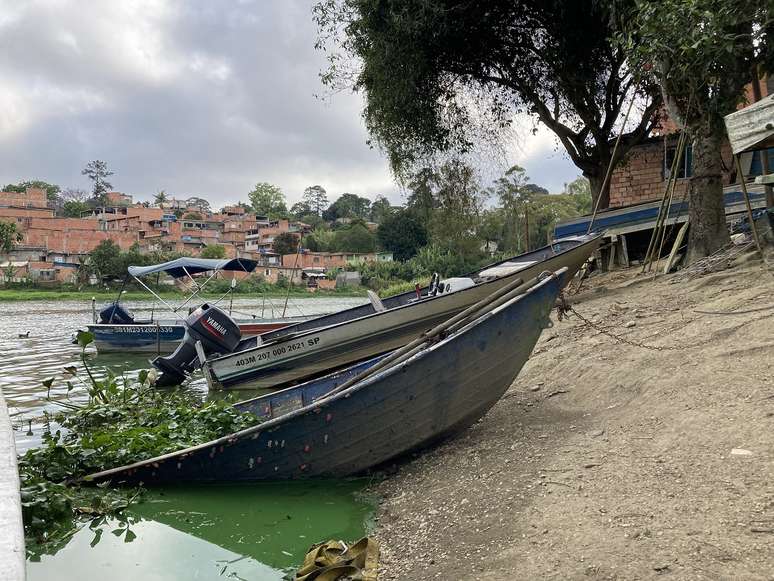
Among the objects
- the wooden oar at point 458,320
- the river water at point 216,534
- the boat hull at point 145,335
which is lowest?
the river water at point 216,534

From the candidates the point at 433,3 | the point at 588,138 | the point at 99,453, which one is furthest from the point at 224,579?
the point at 588,138

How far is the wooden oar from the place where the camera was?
17.6 ft

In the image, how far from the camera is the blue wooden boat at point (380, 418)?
15.9 feet

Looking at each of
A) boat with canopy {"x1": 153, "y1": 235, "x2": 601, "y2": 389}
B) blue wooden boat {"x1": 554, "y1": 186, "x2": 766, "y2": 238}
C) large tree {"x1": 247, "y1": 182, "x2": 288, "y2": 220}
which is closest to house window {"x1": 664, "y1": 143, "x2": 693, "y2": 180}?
blue wooden boat {"x1": 554, "y1": 186, "x2": 766, "y2": 238}

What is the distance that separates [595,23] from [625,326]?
861cm

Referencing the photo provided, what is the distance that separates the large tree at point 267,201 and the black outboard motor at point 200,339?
275ft

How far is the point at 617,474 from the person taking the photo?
12.2 ft

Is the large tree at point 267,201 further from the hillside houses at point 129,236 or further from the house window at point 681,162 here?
the house window at point 681,162

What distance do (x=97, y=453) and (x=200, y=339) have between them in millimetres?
5060

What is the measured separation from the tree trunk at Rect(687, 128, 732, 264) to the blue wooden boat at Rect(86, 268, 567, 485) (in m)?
5.66

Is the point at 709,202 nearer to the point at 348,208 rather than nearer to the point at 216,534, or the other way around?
the point at 216,534

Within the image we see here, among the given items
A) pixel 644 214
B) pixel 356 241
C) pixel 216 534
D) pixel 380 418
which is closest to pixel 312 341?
pixel 380 418

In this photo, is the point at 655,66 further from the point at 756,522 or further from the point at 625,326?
the point at 756,522

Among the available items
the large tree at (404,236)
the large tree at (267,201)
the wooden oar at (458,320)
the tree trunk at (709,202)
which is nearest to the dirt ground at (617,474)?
the wooden oar at (458,320)
